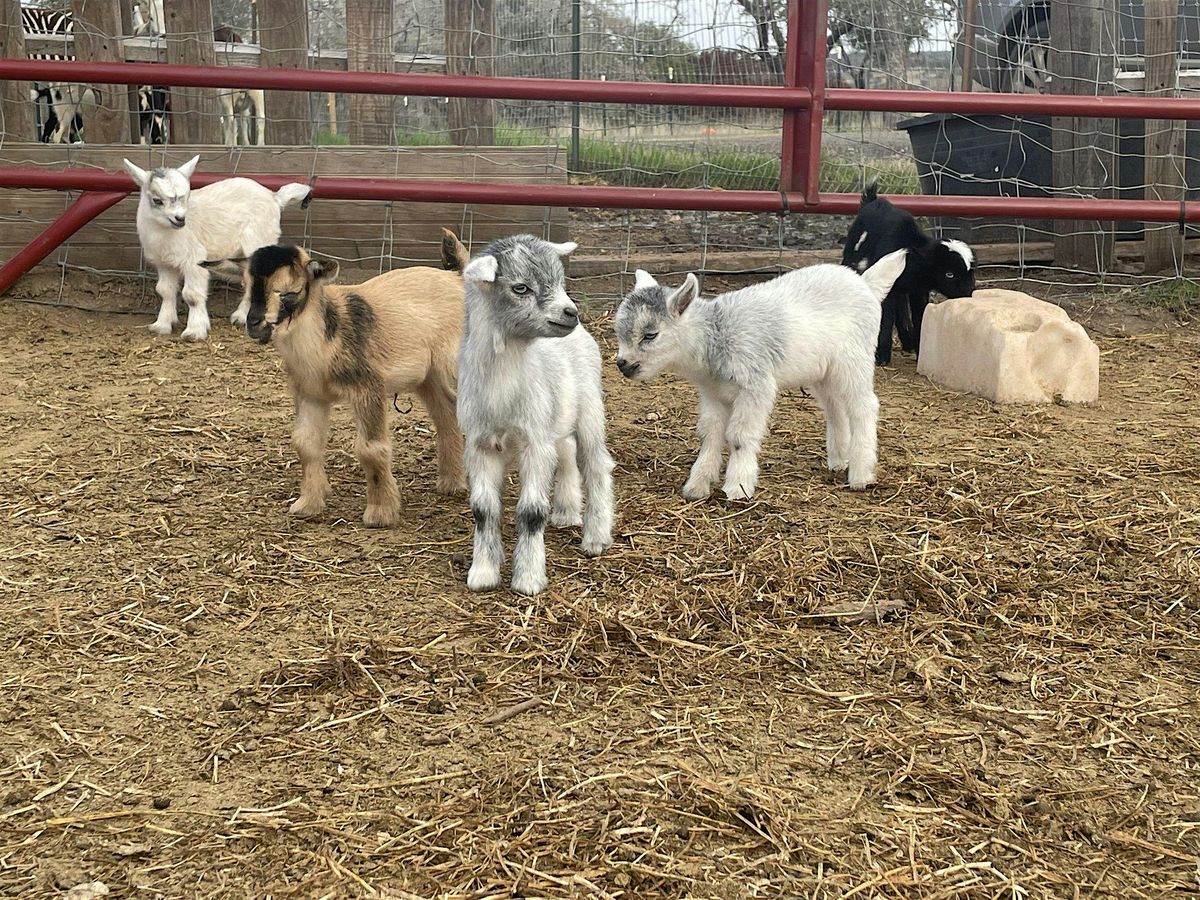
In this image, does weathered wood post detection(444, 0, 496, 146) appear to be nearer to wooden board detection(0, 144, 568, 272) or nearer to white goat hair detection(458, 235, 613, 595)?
wooden board detection(0, 144, 568, 272)

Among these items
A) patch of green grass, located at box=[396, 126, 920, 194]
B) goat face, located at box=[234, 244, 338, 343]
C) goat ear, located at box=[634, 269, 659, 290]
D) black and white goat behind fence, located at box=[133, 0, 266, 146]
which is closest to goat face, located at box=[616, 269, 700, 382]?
goat ear, located at box=[634, 269, 659, 290]

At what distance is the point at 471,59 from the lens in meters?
9.21

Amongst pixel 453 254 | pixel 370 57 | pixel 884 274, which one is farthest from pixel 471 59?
pixel 884 274

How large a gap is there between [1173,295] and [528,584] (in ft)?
21.6

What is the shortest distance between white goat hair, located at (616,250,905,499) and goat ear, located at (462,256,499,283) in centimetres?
122

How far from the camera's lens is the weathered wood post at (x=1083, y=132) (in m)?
9.08

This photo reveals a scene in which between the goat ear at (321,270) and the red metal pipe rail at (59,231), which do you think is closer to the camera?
the goat ear at (321,270)

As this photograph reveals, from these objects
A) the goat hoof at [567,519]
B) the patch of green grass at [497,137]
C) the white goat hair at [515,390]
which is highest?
the patch of green grass at [497,137]

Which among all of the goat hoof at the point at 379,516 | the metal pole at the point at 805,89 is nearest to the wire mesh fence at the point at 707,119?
the metal pole at the point at 805,89

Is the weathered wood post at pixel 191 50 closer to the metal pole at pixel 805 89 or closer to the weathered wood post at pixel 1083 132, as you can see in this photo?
the metal pole at pixel 805 89

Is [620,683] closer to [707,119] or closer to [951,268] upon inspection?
[951,268]

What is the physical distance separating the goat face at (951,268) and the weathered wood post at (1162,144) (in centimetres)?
239

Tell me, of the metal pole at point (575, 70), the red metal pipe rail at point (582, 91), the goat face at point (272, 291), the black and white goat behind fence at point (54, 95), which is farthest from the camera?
the black and white goat behind fence at point (54, 95)

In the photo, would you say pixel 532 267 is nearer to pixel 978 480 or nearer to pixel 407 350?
pixel 407 350
